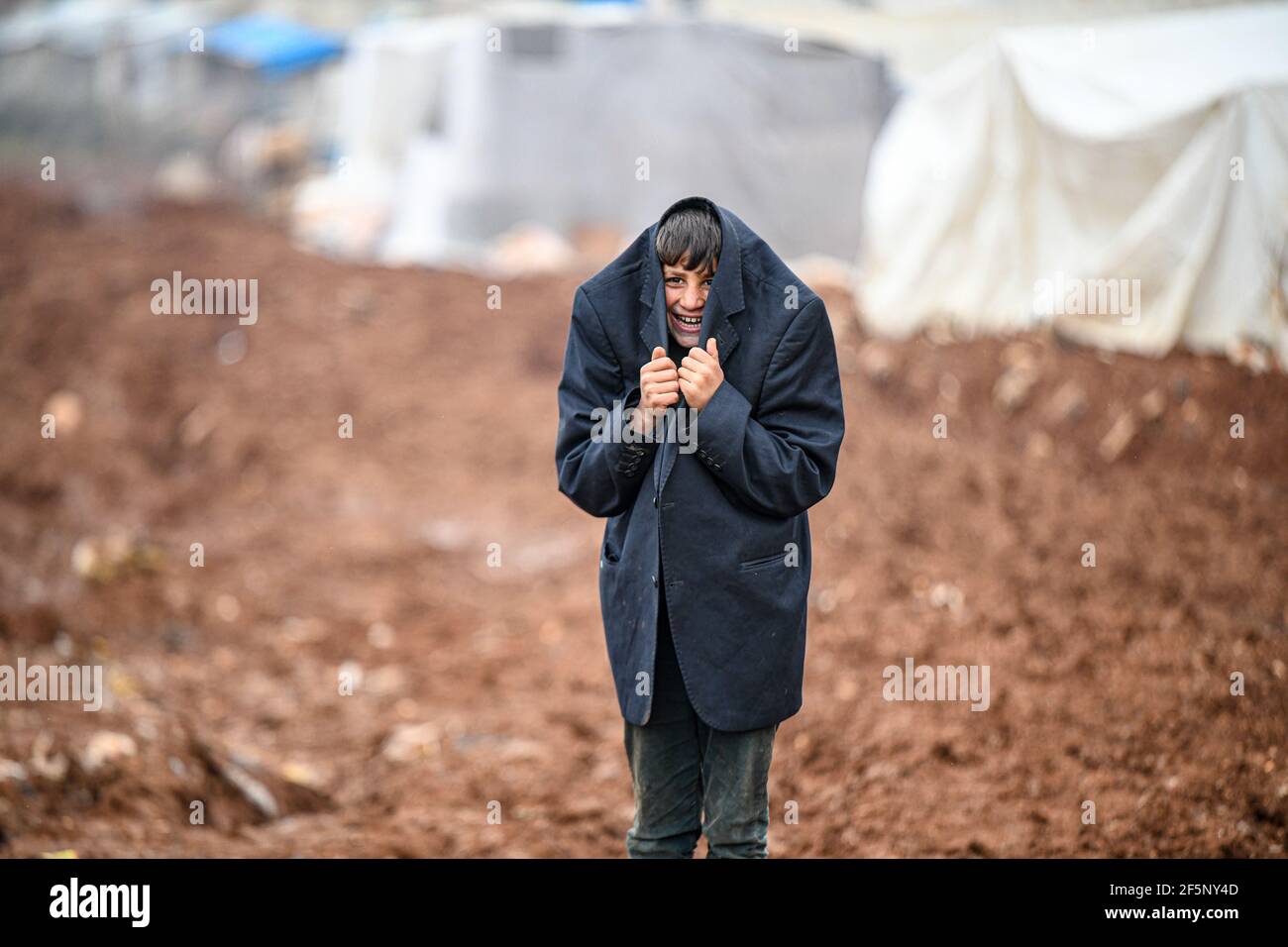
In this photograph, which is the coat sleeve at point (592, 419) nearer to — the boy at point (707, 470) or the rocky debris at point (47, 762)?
the boy at point (707, 470)

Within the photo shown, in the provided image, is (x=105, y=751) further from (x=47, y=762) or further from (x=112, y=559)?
(x=112, y=559)

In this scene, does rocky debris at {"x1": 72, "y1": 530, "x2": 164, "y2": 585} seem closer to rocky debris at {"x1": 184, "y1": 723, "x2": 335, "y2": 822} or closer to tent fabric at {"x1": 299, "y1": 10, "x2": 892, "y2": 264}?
rocky debris at {"x1": 184, "y1": 723, "x2": 335, "y2": 822}

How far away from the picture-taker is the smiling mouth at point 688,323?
2391 mm

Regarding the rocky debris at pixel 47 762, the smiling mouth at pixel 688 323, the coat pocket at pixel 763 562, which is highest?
the smiling mouth at pixel 688 323

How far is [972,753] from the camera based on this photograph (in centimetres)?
415

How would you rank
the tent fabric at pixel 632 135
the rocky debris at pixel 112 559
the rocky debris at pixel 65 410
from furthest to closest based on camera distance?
the tent fabric at pixel 632 135, the rocky debris at pixel 65 410, the rocky debris at pixel 112 559

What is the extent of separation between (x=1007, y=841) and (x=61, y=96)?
95.0 ft

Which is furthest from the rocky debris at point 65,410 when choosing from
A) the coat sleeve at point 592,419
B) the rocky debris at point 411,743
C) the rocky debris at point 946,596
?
the coat sleeve at point 592,419

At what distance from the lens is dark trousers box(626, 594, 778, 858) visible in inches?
98.2

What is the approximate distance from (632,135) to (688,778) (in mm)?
10165

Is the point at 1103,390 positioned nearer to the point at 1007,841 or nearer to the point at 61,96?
the point at 1007,841

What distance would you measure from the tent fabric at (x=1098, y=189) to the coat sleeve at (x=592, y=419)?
4.69 metres

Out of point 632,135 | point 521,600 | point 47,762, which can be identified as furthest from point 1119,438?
point 632,135
